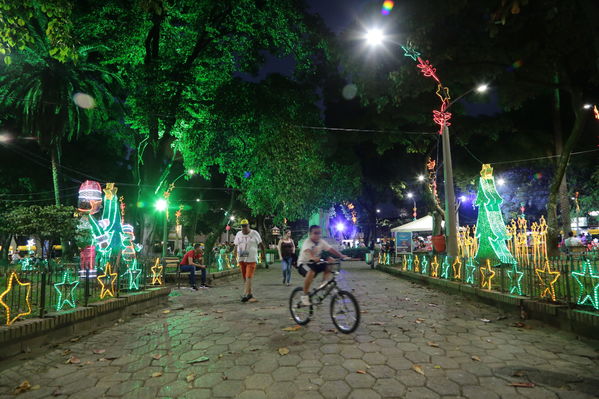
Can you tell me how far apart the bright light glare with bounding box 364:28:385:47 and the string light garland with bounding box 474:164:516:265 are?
6198mm

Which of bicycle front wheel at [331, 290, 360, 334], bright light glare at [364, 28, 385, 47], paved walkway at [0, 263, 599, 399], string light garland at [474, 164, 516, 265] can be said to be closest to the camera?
paved walkway at [0, 263, 599, 399]

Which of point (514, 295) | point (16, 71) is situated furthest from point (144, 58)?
point (514, 295)

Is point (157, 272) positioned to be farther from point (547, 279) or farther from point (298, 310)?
point (547, 279)

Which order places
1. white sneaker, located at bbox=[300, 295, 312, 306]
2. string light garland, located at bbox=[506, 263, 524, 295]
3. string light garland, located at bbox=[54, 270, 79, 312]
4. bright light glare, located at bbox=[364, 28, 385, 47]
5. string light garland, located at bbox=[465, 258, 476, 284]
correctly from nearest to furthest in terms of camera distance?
string light garland, located at bbox=[54, 270, 79, 312] < white sneaker, located at bbox=[300, 295, 312, 306] < string light garland, located at bbox=[506, 263, 524, 295] < string light garland, located at bbox=[465, 258, 476, 284] < bright light glare, located at bbox=[364, 28, 385, 47]

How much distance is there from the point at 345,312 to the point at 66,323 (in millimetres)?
4728

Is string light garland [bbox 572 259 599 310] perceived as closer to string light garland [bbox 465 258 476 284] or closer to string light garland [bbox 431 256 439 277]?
string light garland [bbox 465 258 476 284]

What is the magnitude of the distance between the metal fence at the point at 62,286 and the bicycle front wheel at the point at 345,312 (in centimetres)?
468

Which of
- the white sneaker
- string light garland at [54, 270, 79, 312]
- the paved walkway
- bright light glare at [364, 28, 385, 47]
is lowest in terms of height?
the paved walkway

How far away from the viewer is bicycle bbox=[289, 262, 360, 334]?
6035mm

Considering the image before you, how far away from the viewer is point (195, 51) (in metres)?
16.3

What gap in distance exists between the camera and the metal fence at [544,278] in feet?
19.9

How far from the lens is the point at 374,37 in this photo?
13.2 m

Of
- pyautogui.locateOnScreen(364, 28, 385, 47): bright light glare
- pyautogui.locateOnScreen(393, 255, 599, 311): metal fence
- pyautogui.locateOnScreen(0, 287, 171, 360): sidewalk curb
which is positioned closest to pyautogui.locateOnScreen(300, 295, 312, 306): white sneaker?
pyautogui.locateOnScreen(0, 287, 171, 360): sidewalk curb

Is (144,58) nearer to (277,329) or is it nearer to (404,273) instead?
(277,329)
